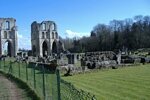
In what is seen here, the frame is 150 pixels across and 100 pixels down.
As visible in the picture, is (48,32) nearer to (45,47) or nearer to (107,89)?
(45,47)

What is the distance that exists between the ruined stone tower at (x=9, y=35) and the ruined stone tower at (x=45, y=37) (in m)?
6.93

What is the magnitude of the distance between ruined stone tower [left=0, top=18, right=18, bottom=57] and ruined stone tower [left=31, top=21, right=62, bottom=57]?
693cm

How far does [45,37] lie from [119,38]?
2042 cm

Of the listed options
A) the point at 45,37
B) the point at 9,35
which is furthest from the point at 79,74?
the point at 45,37

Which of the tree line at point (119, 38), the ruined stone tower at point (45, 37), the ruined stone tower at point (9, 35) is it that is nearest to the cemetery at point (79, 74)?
the ruined stone tower at point (9, 35)

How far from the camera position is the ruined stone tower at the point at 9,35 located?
83094 mm

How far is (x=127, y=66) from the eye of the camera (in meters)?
29.2

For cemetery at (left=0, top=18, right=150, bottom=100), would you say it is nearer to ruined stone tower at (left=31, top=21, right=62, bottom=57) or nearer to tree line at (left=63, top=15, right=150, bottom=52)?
ruined stone tower at (left=31, top=21, right=62, bottom=57)

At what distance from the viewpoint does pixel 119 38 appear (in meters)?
93.9

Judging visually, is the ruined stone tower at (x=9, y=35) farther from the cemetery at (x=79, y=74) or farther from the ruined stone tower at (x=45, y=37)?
the ruined stone tower at (x=45, y=37)

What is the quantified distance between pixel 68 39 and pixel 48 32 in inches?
1476

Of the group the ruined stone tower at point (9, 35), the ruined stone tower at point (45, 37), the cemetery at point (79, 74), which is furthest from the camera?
the ruined stone tower at point (45, 37)

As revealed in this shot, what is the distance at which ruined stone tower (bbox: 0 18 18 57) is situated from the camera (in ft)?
273

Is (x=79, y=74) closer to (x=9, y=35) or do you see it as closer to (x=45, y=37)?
(x=9, y=35)
